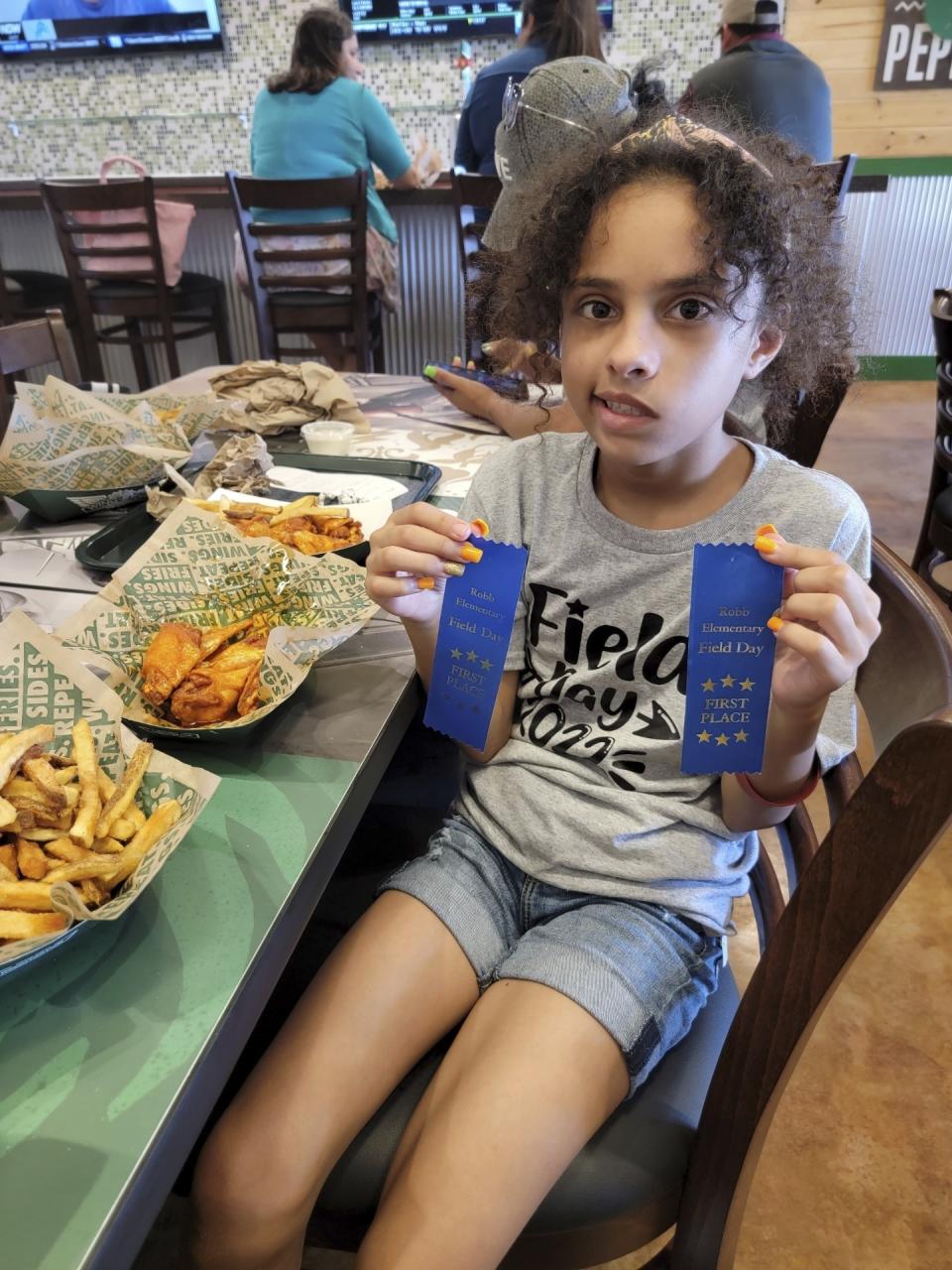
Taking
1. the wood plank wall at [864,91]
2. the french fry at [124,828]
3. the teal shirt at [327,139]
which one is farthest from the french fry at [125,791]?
the wood plank wall at [864,91]

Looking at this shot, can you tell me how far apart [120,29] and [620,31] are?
2.99 m

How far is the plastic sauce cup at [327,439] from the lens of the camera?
1634 millimetres

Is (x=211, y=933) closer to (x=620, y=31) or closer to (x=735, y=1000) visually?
(x=735, y=1000)

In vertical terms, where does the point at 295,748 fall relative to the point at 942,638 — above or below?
below

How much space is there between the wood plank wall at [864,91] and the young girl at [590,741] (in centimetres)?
518

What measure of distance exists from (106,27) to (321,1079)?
6429 mm

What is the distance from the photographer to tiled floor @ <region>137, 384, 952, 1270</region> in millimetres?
1276

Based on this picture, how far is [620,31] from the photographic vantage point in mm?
5055

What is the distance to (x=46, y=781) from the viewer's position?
642 millimetres

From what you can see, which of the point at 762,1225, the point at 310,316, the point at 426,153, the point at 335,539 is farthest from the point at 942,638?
the point at 426,153

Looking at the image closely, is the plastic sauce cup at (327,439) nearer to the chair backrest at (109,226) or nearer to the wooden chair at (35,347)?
the wooden chair at (35,347)

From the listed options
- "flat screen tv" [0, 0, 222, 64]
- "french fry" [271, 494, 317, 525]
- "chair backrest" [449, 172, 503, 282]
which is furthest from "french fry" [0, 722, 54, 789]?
"flat screen tv" [0, 0, 222, 64]

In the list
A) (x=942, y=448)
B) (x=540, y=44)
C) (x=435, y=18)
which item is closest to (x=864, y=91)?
(x=435, y=18)

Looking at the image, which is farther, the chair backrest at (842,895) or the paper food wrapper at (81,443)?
the paper food wrapper at (81,443)
